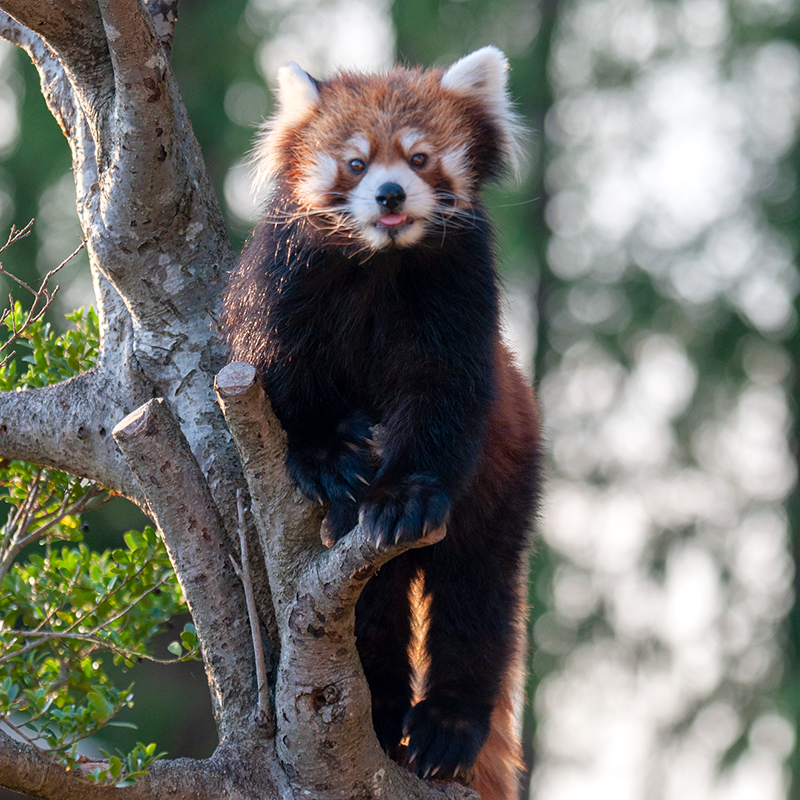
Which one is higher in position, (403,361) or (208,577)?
(403,361)

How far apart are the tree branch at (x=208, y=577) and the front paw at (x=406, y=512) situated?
0.40 m

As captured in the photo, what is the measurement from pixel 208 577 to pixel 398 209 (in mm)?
960

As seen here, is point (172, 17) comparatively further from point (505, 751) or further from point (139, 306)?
point (505, 751)

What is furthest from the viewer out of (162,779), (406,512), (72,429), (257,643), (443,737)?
(72,429)

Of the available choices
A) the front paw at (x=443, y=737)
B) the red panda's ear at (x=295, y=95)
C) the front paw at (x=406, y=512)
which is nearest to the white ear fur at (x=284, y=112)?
the red panda's ear at (x=295, y=95)

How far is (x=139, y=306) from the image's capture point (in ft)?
8.61

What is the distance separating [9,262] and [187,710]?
3303 millimetres

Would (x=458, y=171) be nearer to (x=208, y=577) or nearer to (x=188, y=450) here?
(x=188, y=450)

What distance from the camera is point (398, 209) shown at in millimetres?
2334

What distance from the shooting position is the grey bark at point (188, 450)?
2061 millimetres

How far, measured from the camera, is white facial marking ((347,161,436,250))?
235 centimetres

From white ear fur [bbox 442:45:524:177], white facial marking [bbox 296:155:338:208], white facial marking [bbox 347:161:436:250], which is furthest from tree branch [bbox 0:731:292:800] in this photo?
white ear fur [bbox 442:45:524:177]

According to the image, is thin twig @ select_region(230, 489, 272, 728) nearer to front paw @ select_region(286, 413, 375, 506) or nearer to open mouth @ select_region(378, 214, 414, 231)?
front paw @ select_region(286, 413, 375, 506)

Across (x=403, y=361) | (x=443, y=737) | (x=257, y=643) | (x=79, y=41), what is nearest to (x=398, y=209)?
(x=403, y=361)
